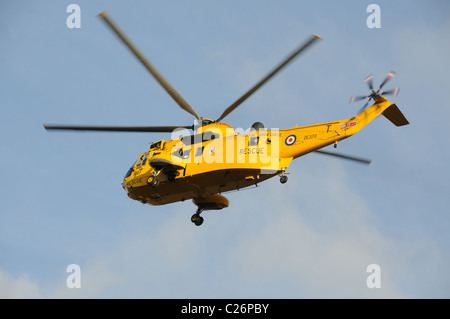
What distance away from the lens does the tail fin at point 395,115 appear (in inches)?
1240

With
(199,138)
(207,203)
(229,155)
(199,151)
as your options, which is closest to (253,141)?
(229,155)

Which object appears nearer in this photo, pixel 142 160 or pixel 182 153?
pixel 182 153

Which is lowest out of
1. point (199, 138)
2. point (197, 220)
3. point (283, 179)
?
point (197, 220)

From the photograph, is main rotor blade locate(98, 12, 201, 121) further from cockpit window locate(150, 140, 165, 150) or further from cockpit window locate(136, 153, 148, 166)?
cockpit window locate(136, 153, 148, 166)

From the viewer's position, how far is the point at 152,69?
102 ft

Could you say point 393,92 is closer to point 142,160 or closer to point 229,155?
point 229,155

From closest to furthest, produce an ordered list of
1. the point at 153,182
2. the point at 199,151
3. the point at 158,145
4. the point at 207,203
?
the point at 199,151, the point at 153,182, the point at 158,145, the point at 207,203

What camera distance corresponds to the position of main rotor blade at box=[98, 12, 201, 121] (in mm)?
29656

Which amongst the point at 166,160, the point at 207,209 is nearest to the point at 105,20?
the point at 166,160

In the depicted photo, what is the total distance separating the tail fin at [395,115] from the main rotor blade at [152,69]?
1002 cm

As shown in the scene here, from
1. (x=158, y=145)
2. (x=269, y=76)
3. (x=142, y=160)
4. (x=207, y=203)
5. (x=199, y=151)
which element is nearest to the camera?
(x=269, y=76)

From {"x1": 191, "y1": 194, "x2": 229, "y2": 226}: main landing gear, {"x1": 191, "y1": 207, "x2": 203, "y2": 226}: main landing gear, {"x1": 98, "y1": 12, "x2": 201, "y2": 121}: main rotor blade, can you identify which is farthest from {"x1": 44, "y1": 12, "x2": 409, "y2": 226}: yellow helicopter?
{"x1": 191, "y1": 207, "x2": 203, "y2": 226}: main landing gear

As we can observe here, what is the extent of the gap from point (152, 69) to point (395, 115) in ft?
41.5

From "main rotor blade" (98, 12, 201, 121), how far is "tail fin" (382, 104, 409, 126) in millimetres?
10023
